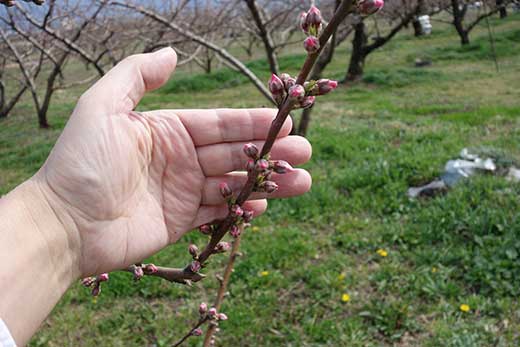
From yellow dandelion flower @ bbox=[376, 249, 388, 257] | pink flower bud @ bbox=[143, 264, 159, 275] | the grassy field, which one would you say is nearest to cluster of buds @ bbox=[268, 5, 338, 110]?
pink flower bud @ bbox=[143, 264, 159, 275]

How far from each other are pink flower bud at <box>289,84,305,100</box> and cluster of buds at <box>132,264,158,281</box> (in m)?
0.72

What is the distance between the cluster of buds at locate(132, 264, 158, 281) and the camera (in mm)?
1360

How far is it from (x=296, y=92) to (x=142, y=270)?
2.71ft

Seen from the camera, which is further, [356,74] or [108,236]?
[356,74]

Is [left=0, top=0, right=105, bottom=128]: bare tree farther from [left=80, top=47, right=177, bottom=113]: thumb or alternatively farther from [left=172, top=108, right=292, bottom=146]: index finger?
[left=80, top=47, right=177, bottom=113]: thumb

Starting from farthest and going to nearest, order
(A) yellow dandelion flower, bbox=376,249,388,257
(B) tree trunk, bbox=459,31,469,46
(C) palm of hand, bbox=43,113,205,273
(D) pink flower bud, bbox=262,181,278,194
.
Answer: (B) tree trunk, bbox=459,31,469,46, (A) yellow dandelion flower, bbox=376,249,388,257, (C) palm of hand, bbox=43,113,205,273, (D) pink flower bud, bbox=262,181,278,194

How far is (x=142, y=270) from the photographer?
142 centimetres

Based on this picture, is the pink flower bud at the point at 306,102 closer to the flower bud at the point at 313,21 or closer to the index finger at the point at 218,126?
the flower bud at the point at 313,21

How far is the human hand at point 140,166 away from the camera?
1551mm

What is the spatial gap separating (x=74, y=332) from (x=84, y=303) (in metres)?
0.34

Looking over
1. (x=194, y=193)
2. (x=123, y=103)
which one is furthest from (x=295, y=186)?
(x=123, y=103)

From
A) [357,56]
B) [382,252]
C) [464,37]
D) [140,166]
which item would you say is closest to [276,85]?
[140,166]

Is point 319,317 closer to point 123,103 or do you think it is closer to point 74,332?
point 74,332

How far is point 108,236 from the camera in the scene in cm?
162
